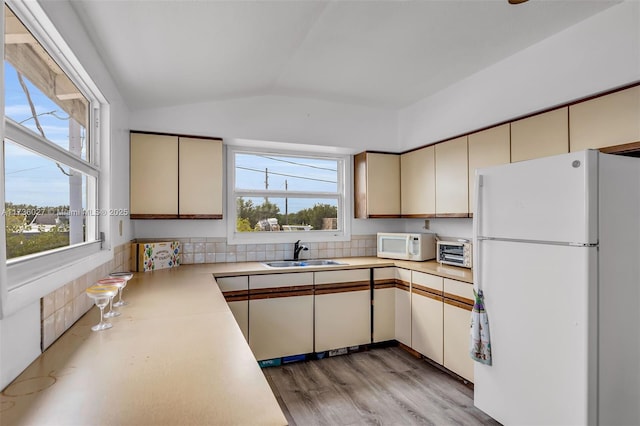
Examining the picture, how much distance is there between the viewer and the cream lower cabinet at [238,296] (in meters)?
2.81

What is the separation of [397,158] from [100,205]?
9.46 feet

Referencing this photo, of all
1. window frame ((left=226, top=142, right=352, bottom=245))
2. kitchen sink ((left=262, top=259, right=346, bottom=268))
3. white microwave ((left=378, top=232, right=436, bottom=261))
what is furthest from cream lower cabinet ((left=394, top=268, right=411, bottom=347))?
window frame ((left=226, top=142, right=352, bottom=245))

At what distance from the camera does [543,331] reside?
5.87 ft

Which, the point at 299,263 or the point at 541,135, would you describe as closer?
the point at 541,135

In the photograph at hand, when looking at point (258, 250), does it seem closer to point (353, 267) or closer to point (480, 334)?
point (353, 267)

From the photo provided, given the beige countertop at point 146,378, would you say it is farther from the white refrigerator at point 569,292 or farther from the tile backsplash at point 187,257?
the white refrigerator at point 569,292

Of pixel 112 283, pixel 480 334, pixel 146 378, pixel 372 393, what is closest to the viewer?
pixel 146 378

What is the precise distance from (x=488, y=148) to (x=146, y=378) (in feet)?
8.99

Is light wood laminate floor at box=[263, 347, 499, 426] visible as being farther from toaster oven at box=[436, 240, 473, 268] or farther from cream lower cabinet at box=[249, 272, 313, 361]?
toaster oven at box=[436, 240, 473, 268]

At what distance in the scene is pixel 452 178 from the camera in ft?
10.00

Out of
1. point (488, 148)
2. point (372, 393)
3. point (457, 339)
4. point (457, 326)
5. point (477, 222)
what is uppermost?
point (488, 148)

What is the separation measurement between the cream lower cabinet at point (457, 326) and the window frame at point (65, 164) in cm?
243

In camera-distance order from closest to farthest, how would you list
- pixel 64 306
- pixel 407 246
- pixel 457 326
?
pixel 64 306, pixel 457 326, pixel 407 246

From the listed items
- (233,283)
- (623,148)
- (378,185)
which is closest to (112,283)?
(233,283)
